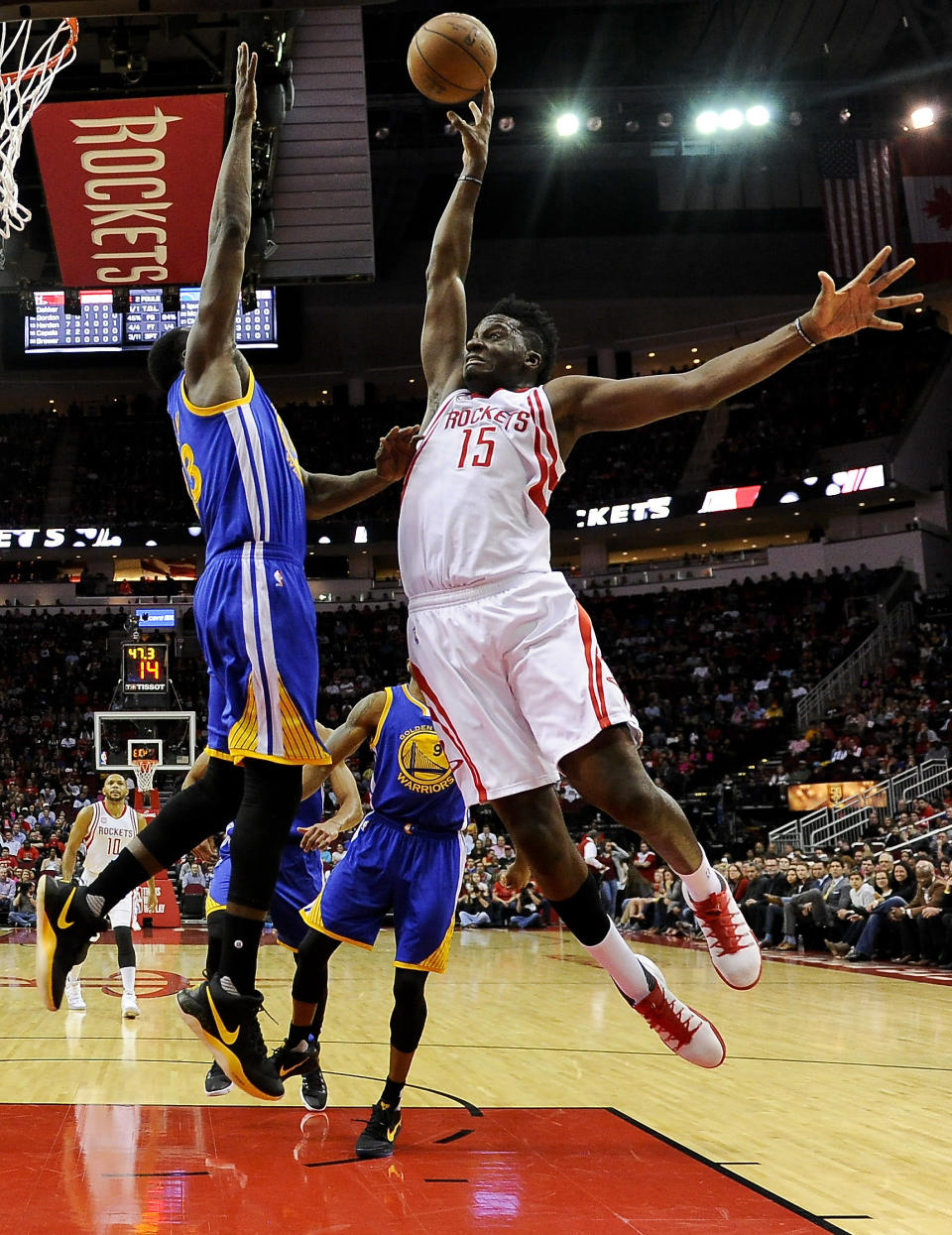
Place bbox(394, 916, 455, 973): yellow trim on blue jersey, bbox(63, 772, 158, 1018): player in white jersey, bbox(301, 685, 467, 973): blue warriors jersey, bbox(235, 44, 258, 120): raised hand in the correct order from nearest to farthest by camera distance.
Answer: bbox(235, 44, 258, 120): raised hand, bbox(394, 916, 455, 973): yellow trim on blue jersey, bbox(301, 685, 467, 973): blue warriors jersey, bbox(63, 772, 158, 1018): player in white jersey

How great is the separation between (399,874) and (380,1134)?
3.48 ft

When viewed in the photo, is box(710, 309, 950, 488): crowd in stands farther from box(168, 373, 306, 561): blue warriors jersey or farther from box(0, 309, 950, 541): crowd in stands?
box(168, 373, 306, 561): blue warriors jersey

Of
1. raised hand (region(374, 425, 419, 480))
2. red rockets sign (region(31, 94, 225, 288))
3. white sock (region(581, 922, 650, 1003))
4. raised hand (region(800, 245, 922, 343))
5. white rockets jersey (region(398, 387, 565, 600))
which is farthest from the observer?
red rockets sign (region(31, 94, 225, 288))

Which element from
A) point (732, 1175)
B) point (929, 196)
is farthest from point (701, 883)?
point (929, 196)

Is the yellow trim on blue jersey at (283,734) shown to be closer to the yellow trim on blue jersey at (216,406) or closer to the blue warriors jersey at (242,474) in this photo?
the blue warriors jersey at (242,474)

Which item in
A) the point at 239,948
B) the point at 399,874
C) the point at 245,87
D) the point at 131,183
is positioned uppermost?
the point at 131,183

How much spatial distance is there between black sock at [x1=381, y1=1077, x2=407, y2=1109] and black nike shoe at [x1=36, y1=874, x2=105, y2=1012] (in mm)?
1461

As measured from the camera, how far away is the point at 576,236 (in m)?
32.5

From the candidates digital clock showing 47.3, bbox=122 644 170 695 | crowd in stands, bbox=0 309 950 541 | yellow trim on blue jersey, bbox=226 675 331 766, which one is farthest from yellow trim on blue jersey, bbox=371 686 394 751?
crowd in stands, bbox=0 309 950 541

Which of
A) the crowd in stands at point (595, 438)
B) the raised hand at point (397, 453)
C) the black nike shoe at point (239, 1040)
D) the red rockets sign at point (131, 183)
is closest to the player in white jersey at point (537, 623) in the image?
the raised hand at point (397, 453)

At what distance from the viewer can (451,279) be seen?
476 centimetres

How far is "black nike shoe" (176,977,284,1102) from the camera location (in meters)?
3.75

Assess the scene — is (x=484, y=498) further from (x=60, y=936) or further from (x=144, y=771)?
(x=144, y=771)

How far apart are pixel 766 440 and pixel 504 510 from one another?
98.6 feet
